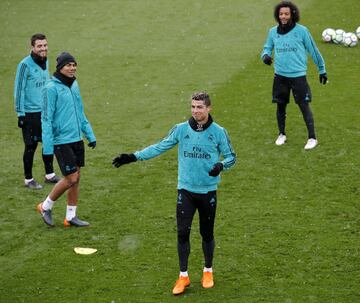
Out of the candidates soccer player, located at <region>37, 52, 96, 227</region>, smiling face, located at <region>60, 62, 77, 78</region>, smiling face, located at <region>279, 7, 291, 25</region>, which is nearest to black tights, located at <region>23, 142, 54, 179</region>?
soccer player, located at <region>37, 52, 96, 227</region>

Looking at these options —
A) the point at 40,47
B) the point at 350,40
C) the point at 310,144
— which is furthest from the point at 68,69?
the point at 350,40

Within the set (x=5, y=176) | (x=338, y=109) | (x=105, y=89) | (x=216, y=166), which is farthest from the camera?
(x=105, y=89)

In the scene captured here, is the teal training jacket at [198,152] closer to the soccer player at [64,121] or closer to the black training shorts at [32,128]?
the soccer player at [64,121]

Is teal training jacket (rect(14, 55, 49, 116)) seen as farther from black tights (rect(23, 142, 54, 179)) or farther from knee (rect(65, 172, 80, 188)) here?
knee (rect(65, 172, 80, 188))

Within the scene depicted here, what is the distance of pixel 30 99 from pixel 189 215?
4625mm

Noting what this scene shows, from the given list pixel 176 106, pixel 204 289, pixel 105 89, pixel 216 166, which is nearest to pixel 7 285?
pixel 204 289

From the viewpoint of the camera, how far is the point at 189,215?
8.91 meters

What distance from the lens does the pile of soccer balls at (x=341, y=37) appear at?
19562 mm

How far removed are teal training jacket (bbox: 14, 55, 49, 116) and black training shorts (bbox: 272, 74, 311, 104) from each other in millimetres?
4044

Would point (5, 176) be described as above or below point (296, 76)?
below

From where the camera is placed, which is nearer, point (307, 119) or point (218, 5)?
point (307, 119)

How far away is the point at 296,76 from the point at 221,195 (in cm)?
285

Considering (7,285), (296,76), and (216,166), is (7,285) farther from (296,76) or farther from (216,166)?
(296,76)

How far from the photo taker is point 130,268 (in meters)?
9.68
